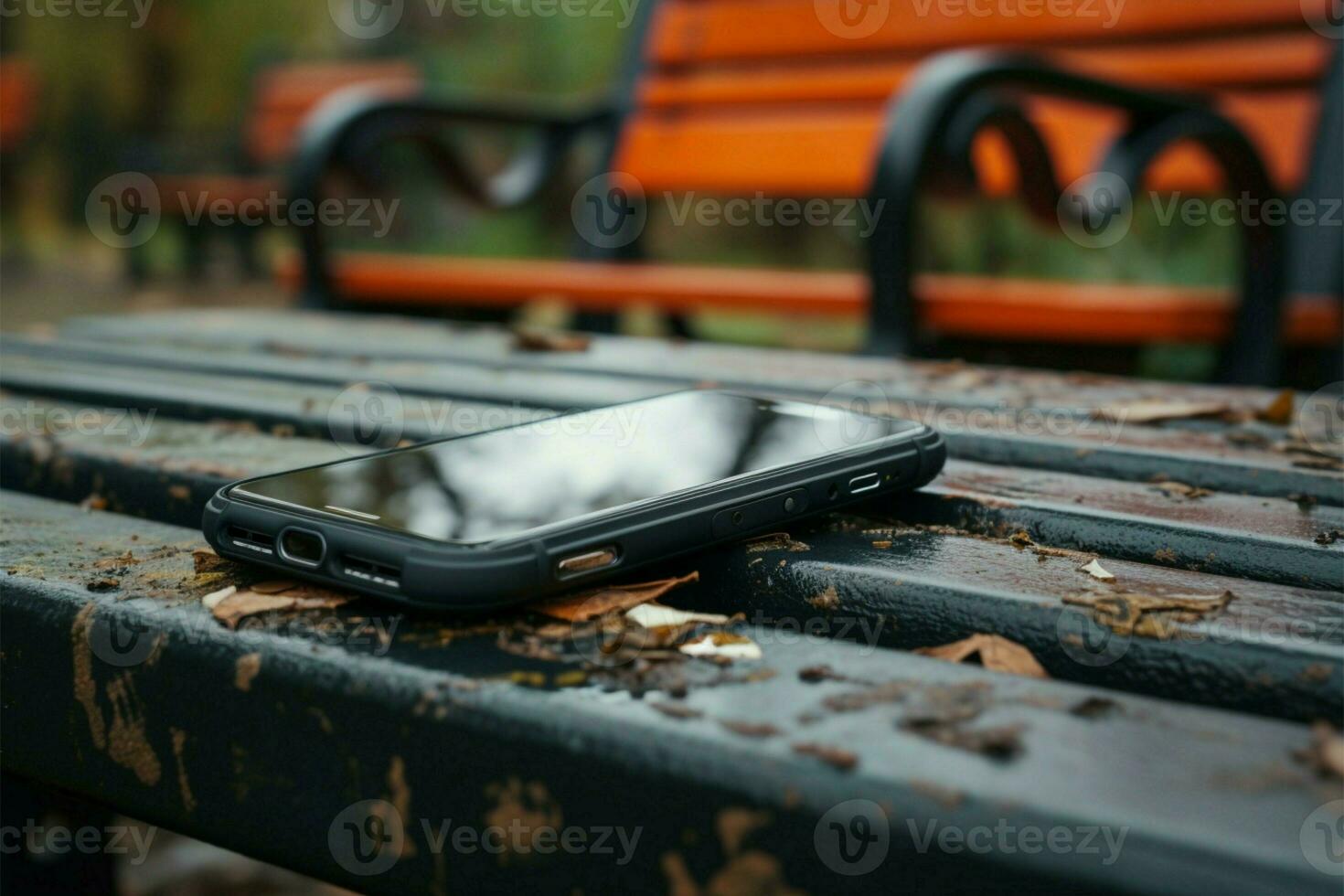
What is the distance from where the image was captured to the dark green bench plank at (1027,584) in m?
0.56

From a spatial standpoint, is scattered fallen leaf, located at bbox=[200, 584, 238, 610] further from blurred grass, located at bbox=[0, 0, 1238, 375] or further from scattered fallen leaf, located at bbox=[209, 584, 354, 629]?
blurred grass, located at bbox=[0, 0, 1238, 375]

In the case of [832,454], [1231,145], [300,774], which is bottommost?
[300,774]

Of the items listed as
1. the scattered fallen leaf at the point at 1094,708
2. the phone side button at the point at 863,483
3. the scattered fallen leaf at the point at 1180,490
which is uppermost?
the phone side button at the point at 863,483

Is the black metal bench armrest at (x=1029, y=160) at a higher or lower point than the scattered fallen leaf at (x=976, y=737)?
higher

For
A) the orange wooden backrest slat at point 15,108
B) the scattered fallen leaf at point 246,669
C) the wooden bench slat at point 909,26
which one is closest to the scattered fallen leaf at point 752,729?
the scattered fallen leaf at point 246,669

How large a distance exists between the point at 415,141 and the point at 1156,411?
2.04 metres

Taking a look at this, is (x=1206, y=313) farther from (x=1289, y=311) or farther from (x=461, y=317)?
(x=461, y=317)

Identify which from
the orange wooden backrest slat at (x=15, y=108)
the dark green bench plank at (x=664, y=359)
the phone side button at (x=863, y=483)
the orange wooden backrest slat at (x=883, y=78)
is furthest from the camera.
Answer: the orange wooden backrest slat at (x=15, y=108)

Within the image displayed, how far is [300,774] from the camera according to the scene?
585 mm

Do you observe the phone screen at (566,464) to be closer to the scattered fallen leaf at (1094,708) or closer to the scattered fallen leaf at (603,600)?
the scattered fallen leaf at (603,600)

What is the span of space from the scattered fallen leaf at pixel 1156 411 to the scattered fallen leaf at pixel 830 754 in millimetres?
759

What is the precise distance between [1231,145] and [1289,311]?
311 millimetres

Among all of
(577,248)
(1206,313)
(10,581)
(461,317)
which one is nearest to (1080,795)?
(10,581)

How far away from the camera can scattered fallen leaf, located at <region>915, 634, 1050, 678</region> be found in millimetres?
591
